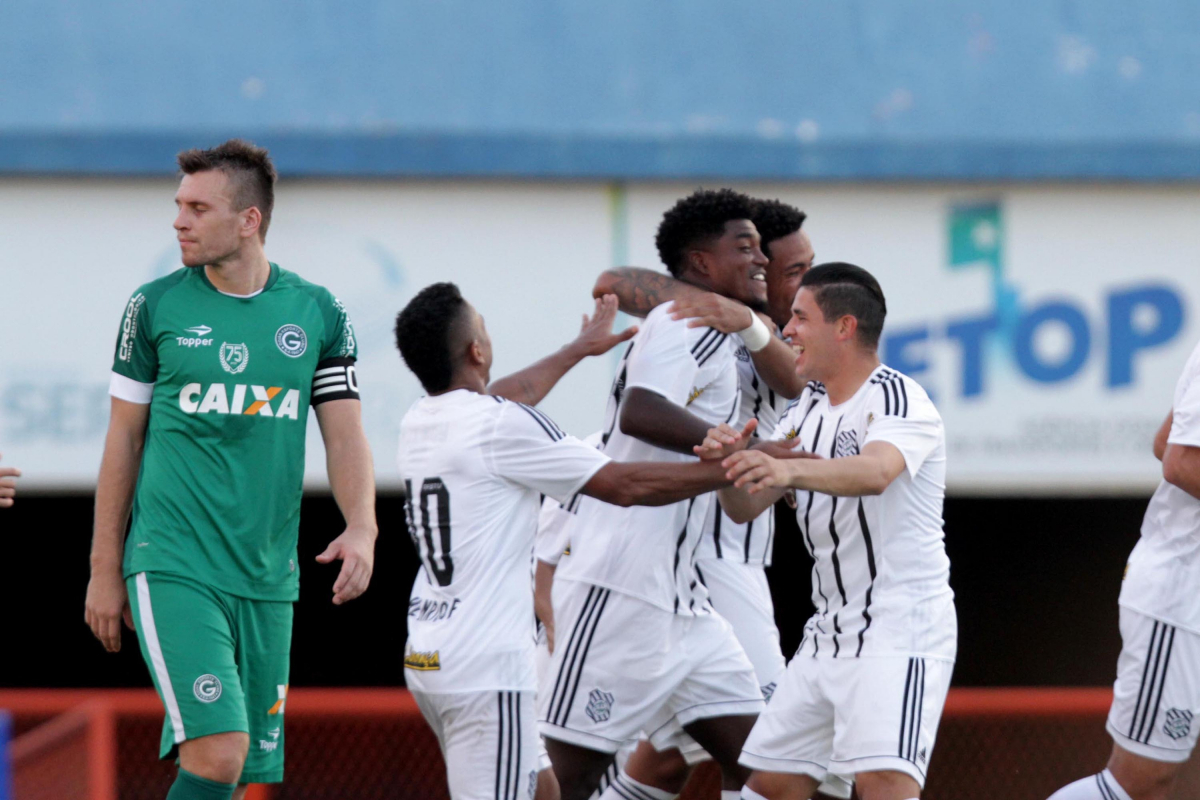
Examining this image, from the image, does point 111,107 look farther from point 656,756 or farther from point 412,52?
point 656,756

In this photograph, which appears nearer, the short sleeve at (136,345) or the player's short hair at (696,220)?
the short sleeve at (136,345)

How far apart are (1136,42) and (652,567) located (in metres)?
5.35

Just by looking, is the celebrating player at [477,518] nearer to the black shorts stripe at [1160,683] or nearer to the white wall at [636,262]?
the black shorts stripe at [1160,683]

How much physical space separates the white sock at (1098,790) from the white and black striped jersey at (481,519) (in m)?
1.82

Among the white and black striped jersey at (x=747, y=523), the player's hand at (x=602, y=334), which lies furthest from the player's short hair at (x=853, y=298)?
the white and black striped jersey at (x=747, y=523)

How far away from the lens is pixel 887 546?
13.2 feet

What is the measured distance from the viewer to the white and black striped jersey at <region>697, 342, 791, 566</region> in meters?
5.10

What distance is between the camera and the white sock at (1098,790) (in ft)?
14.7

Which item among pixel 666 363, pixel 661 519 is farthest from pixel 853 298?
pixel 661 519

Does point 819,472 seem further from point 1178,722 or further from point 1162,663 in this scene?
point 1178,722

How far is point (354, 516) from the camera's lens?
13.7 feet

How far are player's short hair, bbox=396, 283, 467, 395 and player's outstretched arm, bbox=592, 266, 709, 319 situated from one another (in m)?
0.90

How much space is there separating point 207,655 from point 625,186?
3.92m

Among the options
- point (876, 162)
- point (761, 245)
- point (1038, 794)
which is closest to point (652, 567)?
point (761, 245)
